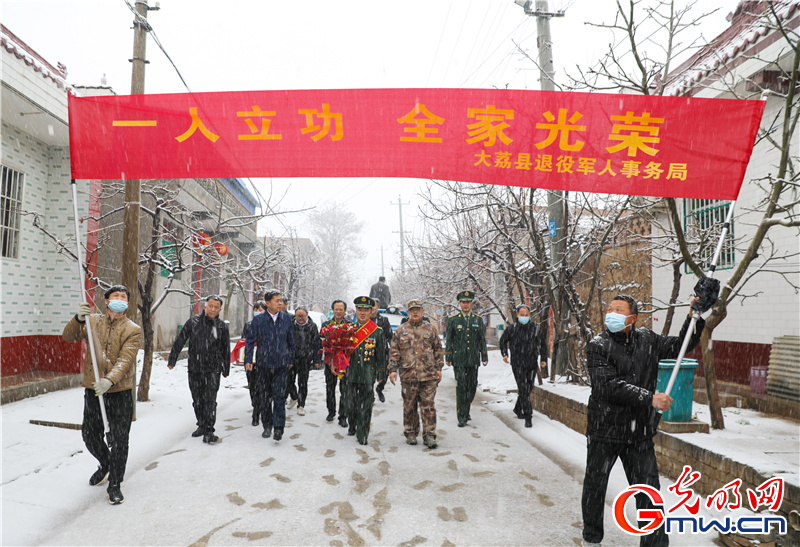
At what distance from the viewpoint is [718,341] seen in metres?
10.9

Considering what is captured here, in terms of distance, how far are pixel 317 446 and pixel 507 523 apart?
3405mm

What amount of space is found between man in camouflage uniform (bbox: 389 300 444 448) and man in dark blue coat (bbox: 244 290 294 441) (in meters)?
1.60

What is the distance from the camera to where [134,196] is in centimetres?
844

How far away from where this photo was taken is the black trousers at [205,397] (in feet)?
25.0

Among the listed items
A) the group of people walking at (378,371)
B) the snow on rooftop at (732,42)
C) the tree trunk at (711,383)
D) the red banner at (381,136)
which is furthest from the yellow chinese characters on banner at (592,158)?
the snow on rooftop at (732,42)

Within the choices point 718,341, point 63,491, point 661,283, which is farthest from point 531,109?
point 661,283

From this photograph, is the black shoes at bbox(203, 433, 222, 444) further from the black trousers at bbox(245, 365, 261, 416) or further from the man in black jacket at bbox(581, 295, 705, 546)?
the man in black jacket at bbox(581, 295, 705, 546)

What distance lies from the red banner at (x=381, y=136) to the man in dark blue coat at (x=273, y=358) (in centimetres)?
280

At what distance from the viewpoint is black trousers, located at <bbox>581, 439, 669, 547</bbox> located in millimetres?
4090

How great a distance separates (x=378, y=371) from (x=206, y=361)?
99.4 inches

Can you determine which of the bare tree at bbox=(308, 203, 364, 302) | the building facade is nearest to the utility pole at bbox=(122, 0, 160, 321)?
the building facade

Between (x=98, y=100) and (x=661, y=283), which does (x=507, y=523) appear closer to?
(x=98, y=100)

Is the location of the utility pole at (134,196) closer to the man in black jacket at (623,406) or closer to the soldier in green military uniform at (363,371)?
the soldier in green military uniform at (363,371)

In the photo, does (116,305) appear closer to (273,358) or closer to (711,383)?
(273,358)
